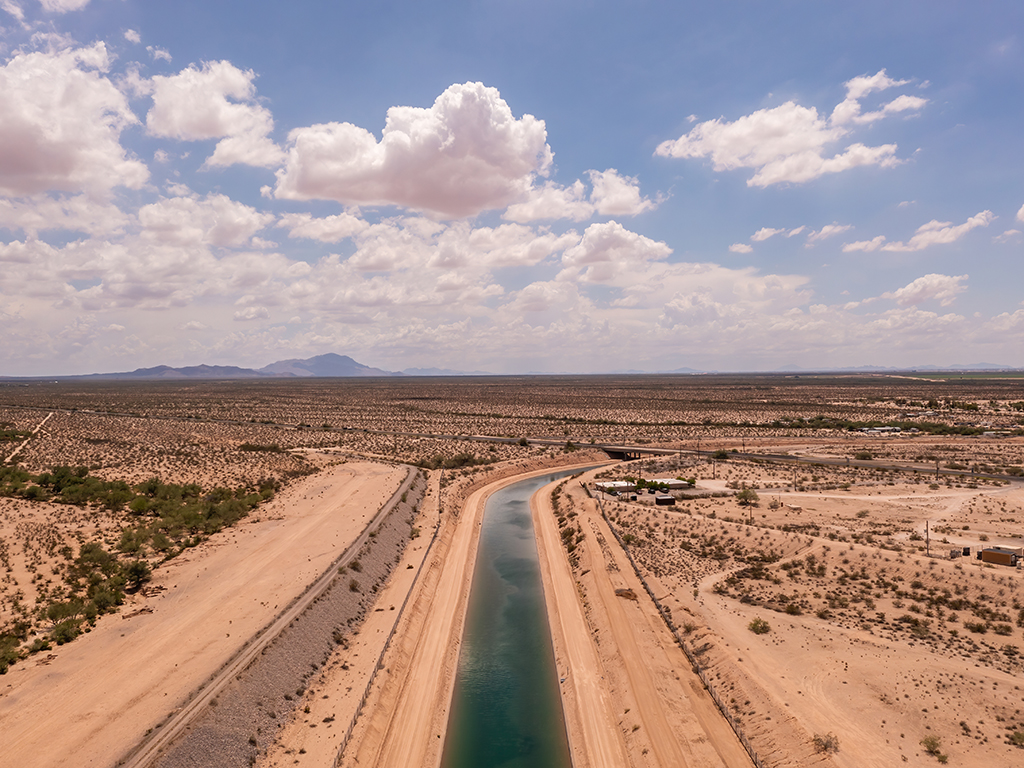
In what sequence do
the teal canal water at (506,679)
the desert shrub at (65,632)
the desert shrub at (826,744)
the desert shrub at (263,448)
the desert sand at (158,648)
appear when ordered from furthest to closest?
the desert shrub at (263,448), the desert shrub at (65,632), the teal canal water at (506,679), the desert shrub at (826,744), the desert sand at (158,648)

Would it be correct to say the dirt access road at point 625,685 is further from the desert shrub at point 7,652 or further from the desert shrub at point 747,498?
the desert shrub at point 7,652

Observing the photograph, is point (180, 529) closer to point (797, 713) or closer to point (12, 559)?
point (12, 559)

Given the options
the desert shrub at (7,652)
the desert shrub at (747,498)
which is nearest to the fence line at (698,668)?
the desert shrub at (747,498)

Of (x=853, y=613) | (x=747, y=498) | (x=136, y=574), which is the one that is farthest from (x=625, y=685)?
(x=747, y=498)

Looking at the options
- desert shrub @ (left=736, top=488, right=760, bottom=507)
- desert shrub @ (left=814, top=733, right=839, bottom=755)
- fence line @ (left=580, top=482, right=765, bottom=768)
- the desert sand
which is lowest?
fence line @ (left=580, top=482, right=765, bottom=768)

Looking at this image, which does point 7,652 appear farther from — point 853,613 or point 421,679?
point 853,613

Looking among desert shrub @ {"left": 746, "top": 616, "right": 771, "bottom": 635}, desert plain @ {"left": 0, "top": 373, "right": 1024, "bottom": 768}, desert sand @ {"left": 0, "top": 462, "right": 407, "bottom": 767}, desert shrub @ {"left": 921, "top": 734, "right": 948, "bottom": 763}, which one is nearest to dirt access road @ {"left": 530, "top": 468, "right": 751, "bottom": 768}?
desert plain @ {"left": 0, "top": 373, "right": 1024, "bottom": 768}

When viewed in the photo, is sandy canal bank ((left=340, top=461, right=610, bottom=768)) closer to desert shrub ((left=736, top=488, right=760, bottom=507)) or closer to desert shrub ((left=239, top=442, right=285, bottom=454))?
desert shrub ((left=736, top=488, right=760, bottom=507))
